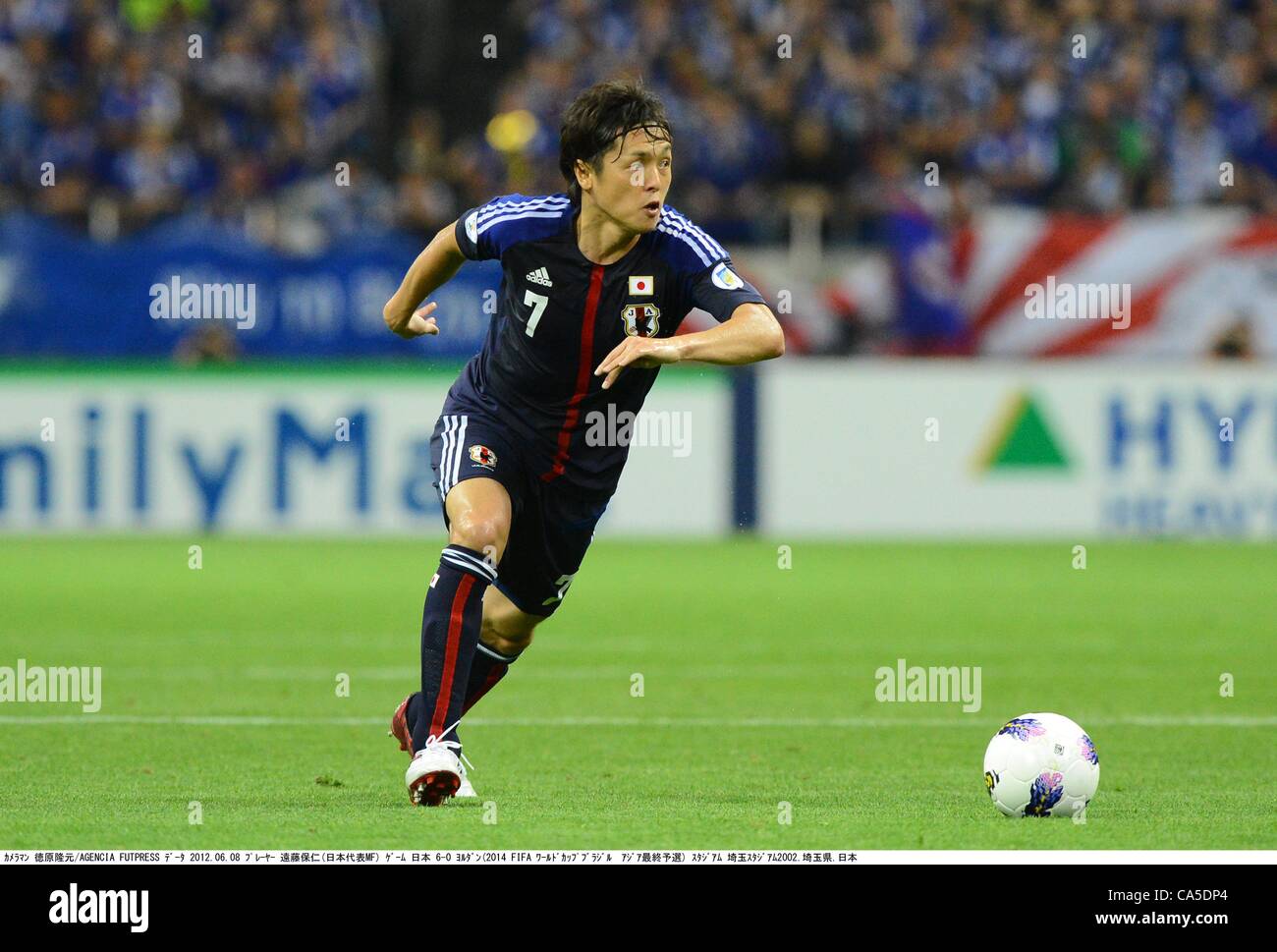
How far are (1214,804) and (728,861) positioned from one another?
2210 mm

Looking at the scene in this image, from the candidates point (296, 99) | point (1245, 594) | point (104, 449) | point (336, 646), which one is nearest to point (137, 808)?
point (336, 646)

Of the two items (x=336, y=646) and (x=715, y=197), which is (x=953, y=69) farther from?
(x=336, y=646)

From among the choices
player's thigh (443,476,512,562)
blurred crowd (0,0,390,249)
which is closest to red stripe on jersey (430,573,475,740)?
player's thigh (443,476,512,562)

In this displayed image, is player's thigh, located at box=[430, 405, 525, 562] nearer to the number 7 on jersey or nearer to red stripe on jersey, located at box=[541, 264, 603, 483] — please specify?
red stripe on jersey, located at box=[541, 264, 603, 483]

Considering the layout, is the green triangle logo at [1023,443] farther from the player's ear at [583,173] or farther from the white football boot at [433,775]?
the white football boot at [433,775]

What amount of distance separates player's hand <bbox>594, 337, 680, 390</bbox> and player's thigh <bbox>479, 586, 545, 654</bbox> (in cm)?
137

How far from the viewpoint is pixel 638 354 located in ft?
20.7

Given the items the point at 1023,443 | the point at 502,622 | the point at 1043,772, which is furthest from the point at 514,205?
the point at 1023,443

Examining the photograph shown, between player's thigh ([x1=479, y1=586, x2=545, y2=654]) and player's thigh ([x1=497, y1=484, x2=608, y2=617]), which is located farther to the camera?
player's thigh ([x1=479, y1=586, x2=545, y2=654])

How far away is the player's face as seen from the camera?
6863 mm

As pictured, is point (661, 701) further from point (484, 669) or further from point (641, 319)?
point (641, 319)

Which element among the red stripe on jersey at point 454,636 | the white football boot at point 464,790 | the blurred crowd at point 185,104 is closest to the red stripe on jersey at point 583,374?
the red stripe on jersey at point 454,636

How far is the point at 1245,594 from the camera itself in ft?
50.1

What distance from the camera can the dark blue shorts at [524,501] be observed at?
278 inches
